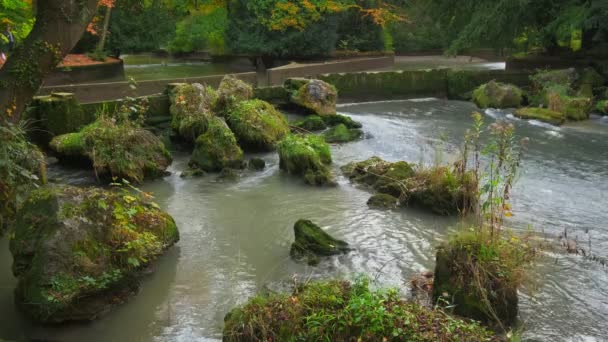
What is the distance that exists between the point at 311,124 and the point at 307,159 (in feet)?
13.7

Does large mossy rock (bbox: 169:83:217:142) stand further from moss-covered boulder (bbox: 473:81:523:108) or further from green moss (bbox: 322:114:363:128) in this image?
moss-covered boulder (bbox: 473:81:523:108)

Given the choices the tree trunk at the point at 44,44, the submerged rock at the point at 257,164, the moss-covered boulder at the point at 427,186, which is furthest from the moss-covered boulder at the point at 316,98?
the tree trunk at the point at 44,44

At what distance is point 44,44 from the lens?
193 inches

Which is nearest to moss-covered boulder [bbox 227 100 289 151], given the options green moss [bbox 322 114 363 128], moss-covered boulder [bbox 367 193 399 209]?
green moss [bbox 322 114 363 128]

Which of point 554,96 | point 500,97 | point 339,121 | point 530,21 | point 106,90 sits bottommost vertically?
point 339,121

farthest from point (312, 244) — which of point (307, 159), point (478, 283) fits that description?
point (307, 159)

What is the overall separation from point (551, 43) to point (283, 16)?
35.8 ft

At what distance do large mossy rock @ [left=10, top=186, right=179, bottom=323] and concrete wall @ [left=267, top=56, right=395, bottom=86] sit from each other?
1228 cm

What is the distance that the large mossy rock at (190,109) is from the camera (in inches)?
466

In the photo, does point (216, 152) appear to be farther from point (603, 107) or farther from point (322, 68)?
point (603, 107)

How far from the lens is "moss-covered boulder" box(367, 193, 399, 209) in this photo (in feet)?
27.5

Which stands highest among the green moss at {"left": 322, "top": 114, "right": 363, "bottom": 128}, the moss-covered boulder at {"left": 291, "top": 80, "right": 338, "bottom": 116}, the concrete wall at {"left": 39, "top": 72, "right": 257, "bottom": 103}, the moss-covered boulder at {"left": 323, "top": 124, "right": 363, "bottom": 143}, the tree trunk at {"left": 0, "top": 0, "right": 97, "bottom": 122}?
the tree trunk at {"left": 0, "top": 0, "right": 97, "bottom": 122}

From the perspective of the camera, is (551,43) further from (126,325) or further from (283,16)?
(126,325)

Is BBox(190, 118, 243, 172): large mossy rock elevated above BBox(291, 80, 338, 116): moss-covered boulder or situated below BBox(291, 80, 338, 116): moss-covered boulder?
below
